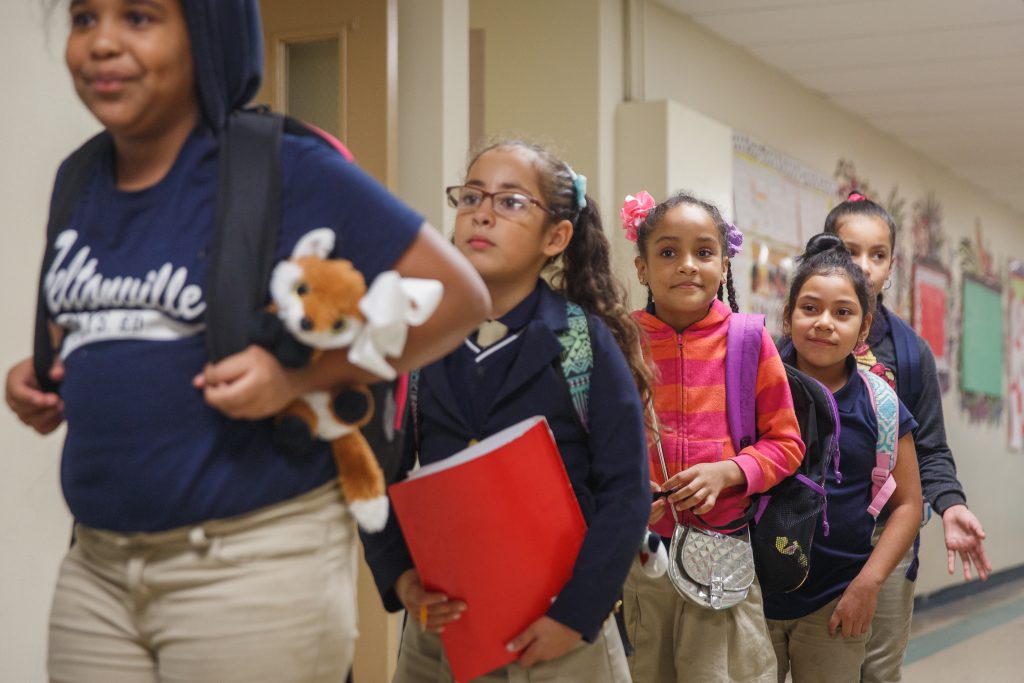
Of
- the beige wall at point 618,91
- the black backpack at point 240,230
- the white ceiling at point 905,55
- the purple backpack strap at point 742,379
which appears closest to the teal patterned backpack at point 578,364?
the black backpack at point 240,230

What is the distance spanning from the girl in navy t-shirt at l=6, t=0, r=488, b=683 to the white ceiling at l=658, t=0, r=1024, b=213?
177 inches

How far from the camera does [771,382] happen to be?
103 inches

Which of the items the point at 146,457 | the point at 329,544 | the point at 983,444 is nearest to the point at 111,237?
the point at 146,457

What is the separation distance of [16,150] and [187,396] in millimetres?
1582

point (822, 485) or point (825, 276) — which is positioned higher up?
point (825, 276)

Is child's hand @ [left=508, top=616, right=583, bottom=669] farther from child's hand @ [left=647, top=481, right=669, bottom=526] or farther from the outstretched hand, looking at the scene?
the outstretched hand

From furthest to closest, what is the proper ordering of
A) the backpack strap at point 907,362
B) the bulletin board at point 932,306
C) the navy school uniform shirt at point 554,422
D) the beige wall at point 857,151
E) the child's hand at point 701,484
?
the bulletin board at point 932,306
the beige wall at point 857,151
the backpack strap at point 907,362
the child's hand at point 701,484
the navy school uniform shirt at point 554,422

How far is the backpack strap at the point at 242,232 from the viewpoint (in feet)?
4.29

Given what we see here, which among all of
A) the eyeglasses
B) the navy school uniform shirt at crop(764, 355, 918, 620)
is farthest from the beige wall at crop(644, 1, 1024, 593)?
the eyeglasses

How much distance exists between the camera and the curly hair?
2.13 meters

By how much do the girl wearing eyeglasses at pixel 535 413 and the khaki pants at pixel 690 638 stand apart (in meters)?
0.56

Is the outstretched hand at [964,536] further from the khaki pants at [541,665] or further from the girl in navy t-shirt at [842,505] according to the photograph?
the khaki pants at [541,665]

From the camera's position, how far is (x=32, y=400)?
4.86ft

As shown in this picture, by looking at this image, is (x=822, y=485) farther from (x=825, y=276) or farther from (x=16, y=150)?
(x=16, y=150)
